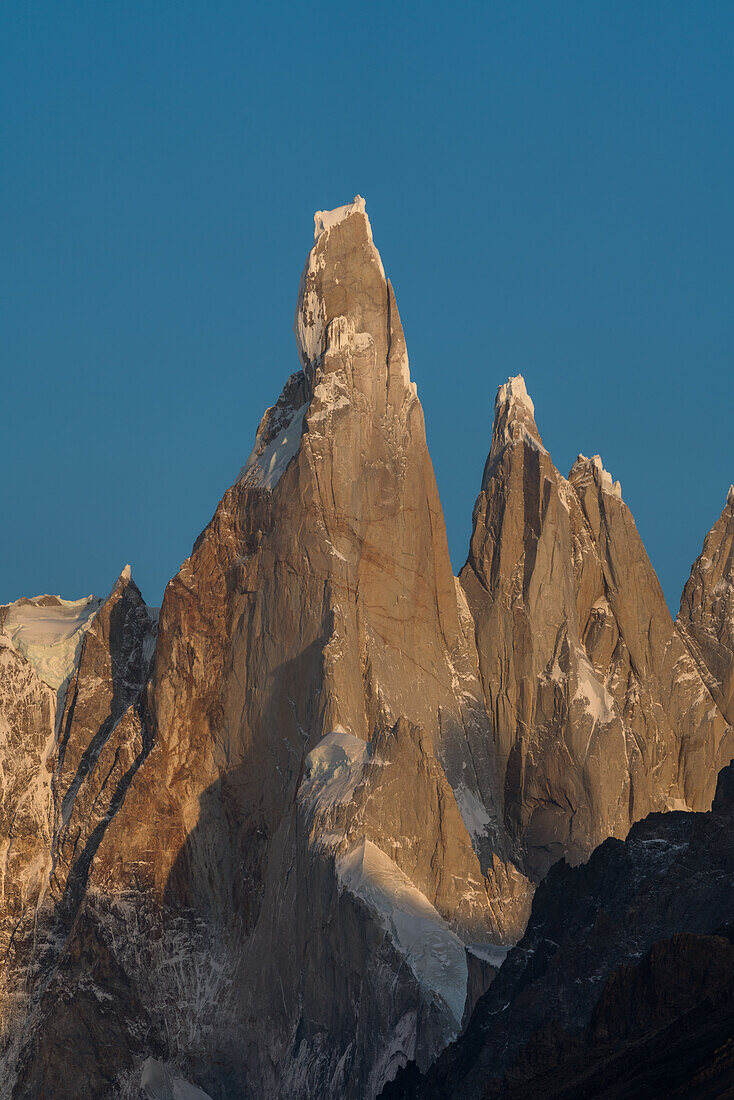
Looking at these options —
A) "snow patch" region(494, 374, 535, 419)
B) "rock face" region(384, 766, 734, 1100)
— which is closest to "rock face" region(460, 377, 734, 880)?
"snow patch" region(494, 374, 535, 419)

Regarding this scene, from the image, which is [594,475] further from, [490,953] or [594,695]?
[490,953]

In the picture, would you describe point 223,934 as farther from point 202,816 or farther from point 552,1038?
point 552,1038

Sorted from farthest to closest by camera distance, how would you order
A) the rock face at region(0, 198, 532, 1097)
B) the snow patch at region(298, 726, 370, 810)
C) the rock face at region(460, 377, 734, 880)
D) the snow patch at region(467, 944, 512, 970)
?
the rock face at region(460, 377, 734, 880) < the snow patch at region(298, 726, 370, 810) < the rock face at region(0, 198, 532, 1097) < the snow patch at region(467, 944, 512, 970)

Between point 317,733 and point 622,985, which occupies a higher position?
point 317,733

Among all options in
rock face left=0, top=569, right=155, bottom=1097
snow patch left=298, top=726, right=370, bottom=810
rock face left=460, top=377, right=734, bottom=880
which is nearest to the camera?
snow patch left=298, top=726, right=370, bottom=810

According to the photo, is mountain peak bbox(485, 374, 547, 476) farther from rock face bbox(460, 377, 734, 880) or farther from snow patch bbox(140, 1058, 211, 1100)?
snow patch bbox(140, 1058, 211, 1100)

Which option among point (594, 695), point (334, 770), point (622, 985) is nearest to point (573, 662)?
point (594, 695)

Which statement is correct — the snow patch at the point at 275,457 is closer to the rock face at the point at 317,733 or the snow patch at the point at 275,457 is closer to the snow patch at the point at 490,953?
the rock face at the point at 317,733
